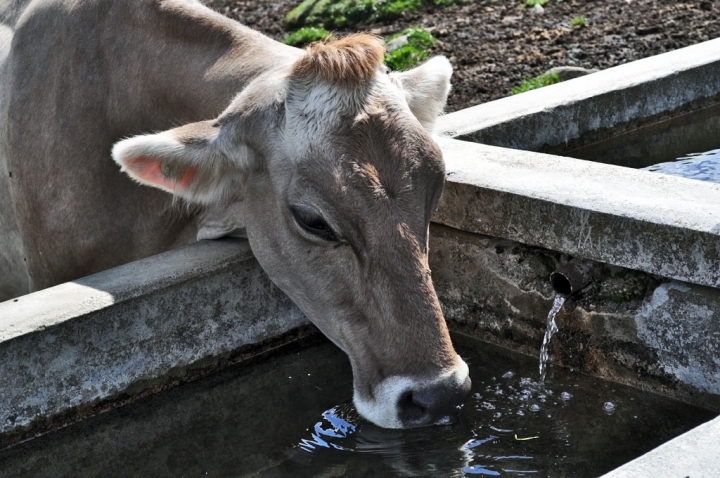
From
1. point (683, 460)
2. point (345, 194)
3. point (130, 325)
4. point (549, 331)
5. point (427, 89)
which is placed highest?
point (427, 89)

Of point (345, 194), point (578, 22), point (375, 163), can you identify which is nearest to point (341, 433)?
point (345, 194)

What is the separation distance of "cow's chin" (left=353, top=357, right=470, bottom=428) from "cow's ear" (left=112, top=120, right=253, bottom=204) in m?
1.06

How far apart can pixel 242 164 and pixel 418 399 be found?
1175mm

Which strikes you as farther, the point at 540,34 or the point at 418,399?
the point at 540,34

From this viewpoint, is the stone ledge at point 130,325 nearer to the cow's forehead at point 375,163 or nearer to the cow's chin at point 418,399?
the cow's forehead at point 375,163

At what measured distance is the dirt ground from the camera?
26.8 ft

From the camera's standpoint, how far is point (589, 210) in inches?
153

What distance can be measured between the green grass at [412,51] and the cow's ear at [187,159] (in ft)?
14.9

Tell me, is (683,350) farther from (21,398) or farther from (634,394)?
(21,398)

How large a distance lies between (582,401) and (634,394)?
213 millimetres

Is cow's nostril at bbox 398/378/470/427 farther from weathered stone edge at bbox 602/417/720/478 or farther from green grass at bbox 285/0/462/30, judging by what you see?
green grass at bbox 285/0/462/30

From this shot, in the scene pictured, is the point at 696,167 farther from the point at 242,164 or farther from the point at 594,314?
the point at 242,164

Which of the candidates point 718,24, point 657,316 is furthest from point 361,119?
point 718,24

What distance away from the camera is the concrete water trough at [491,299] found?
3.69 metres
